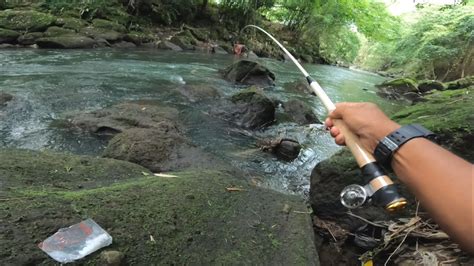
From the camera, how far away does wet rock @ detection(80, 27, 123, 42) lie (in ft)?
44.7

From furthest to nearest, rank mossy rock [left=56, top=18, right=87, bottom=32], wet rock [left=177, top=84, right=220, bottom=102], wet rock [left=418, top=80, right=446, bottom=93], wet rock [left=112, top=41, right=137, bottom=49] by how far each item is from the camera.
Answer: wet rock [left=418, top=80, right=446, bottom=93]
wet rock [left=112, top=41, right=137, bottom=49]
mossy rock [left=56, top=18, right=87, bottom=32]
wet rock [left=177, top=84, right=220, bottom=102]

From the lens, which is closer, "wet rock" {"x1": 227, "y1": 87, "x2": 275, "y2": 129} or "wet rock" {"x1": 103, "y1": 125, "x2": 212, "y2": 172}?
"wet rock" {"x1": 103, "y1": 125, "x2": 212, "y2": 172}

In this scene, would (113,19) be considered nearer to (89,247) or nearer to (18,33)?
(18,33)

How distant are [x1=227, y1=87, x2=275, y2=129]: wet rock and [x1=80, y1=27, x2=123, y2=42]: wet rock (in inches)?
352

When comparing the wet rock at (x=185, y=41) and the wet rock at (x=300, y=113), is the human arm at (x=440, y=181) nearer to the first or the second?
the wet rock at (x=300, y=113)

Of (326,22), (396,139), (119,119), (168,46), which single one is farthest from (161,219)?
(326,22)

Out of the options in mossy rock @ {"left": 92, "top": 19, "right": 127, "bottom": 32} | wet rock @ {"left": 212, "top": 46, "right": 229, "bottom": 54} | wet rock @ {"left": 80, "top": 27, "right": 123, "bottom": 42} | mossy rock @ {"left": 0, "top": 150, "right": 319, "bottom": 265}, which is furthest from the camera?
wet rock @ {"left": 212, "top": 46, "right": 229, "bottom": 54}

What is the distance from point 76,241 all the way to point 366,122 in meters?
1.28

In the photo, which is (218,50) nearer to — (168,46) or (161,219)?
(168,46)

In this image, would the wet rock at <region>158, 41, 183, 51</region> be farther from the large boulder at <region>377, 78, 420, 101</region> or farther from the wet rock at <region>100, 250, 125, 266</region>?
the wet rock at <region>100, 250, 125, 266</region>

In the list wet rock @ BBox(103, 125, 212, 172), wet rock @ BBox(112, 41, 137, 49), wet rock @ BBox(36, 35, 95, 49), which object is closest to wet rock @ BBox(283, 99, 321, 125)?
wet rock @ BBox(103, 125, 212, 172)

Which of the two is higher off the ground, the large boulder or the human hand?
→ the human hand

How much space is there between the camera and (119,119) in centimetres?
525

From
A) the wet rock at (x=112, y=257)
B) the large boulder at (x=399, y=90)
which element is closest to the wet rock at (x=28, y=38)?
the wet rock at (x=112, y=257)
